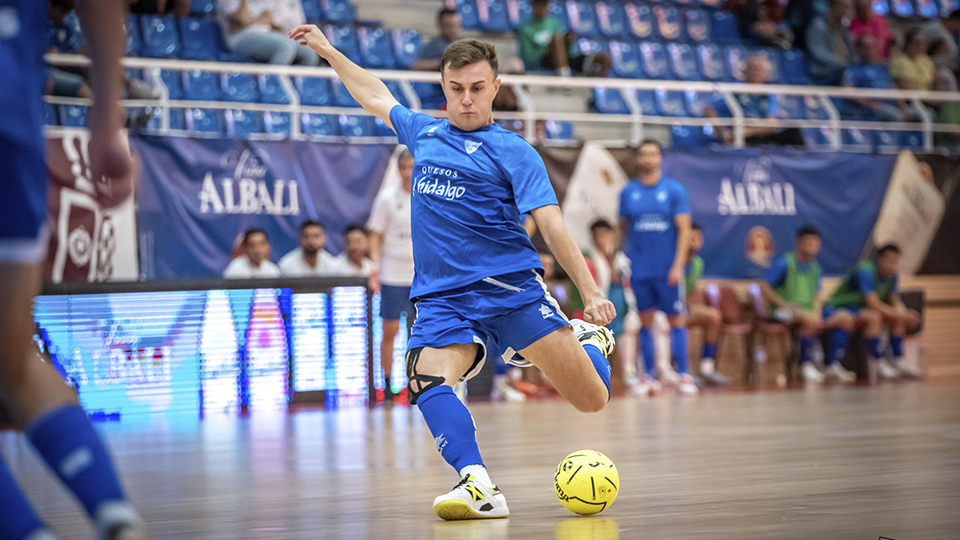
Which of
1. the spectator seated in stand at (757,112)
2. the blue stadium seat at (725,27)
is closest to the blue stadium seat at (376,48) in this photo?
the spectator seated in stand at (757,112)

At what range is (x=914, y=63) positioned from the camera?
52.5 feet

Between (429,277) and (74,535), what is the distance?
161 cm

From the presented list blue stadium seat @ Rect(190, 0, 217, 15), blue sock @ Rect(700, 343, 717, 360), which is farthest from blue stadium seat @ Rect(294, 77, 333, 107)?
blue sock @ Rect(700, 343, 717, 360)

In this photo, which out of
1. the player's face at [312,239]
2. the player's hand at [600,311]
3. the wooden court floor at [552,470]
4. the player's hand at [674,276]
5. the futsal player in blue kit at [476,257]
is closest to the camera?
the wooden court floor at [552,470]

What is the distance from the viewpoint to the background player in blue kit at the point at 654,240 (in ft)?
33.8

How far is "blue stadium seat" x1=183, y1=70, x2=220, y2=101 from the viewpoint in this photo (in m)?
12.2

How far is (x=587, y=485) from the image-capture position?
12.1 ft

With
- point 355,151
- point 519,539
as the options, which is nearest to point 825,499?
point 519,539

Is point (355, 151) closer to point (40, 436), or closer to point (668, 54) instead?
point (668, 54)

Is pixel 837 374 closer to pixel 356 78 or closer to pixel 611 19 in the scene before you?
pixel 611 19

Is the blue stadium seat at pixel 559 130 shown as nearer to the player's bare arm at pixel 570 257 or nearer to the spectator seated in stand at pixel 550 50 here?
the spectator seated in stand at pixel 550 50

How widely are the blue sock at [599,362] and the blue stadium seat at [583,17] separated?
12196 millimetres

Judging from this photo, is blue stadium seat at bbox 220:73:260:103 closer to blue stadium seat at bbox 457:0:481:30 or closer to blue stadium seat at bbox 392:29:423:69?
blue stadium seat at bbox 392:29:423:69

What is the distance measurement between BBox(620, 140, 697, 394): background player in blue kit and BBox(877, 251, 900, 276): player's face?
3.78 metres
